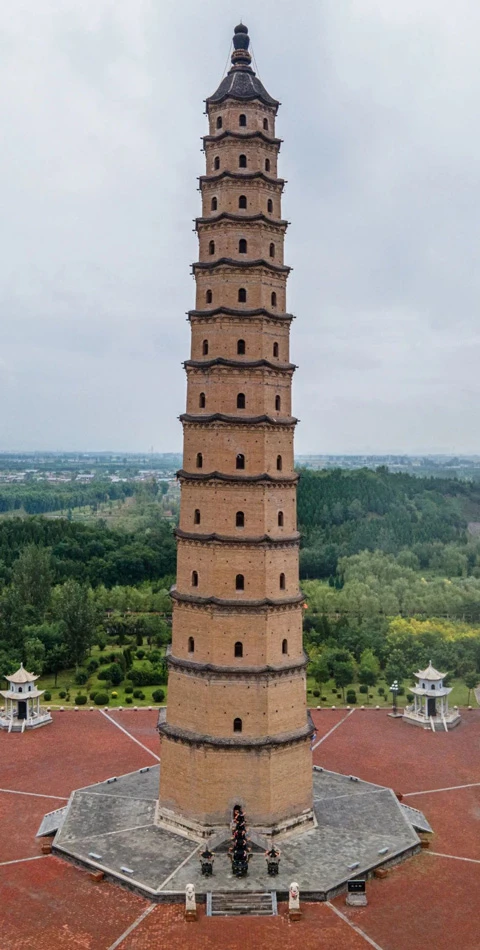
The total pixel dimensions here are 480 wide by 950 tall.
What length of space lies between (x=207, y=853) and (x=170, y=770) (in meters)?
3.67

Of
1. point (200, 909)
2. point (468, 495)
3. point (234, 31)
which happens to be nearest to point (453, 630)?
point (200, 909)

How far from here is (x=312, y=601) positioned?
63594 millimetres

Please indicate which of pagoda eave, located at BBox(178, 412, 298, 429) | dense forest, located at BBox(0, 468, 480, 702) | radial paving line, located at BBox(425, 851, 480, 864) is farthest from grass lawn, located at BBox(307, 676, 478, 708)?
pagoda eave, located at BBox(178, 412, 298, 429)

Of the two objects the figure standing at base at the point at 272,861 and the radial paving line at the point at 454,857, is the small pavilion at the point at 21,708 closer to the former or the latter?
the figure standing at base at the point at 272,861

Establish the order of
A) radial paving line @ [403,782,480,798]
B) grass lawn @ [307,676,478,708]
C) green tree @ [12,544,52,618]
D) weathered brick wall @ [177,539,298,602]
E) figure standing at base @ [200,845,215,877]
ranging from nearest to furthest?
figure standing at base @ [200,845,215,877] → weathered brick wall @ [177,539,298,602] → radial paving line @ [403,782,480,798] → grass lawn @ [307,676,478,708] → green tree @ [12,544,52,618]

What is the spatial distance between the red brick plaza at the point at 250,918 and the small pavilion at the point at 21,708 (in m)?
1.81

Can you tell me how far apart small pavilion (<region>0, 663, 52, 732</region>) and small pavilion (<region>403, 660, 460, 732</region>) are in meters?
19.3

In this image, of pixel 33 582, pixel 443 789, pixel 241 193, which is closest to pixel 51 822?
pixel 443 789

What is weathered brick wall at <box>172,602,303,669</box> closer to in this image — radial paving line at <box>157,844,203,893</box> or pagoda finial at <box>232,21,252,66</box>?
radial paving line at <box>157,844,203,893</box>

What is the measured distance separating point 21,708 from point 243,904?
20.9 meters

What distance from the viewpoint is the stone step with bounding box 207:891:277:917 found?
23.0m

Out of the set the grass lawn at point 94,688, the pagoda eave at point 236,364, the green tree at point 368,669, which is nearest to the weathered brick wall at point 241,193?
the pagoda eave at point 236,364

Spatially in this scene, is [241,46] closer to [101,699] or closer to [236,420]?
[236,420]

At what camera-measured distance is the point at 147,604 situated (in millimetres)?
63688
